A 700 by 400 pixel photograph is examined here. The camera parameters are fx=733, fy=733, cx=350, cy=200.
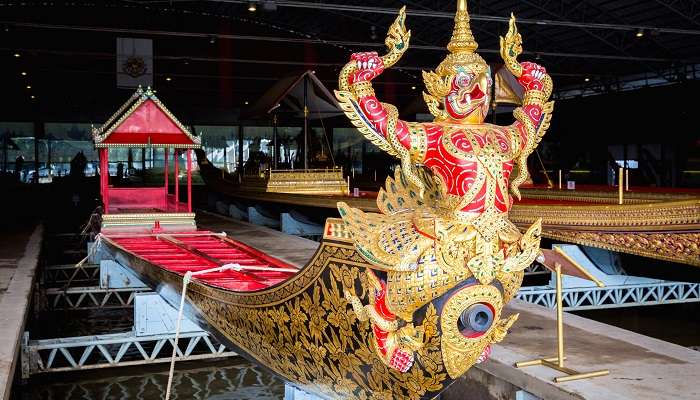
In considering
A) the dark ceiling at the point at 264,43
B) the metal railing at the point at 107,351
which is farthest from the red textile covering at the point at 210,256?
the dark ceiling at the point at 264,43

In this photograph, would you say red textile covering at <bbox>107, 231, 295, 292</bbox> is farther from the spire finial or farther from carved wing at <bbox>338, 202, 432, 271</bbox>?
the spire finial

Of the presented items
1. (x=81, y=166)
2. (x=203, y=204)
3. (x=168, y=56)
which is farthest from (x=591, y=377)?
(x=81, y=166)

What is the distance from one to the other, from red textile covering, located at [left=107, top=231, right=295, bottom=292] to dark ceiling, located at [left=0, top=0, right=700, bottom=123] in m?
5.68

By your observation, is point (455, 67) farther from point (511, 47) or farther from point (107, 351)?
point (107, 351)

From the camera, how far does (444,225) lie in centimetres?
263

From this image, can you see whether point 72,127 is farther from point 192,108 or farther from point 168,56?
point 168,56

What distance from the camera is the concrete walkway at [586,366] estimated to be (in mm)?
3396

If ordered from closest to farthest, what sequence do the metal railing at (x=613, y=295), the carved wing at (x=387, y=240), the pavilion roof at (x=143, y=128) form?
the carved wing at (x=387, y=240) < the metal railing at (x=613, y=295) < the pavilion roof at (x=143, y=128)

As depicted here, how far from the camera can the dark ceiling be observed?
1460cm

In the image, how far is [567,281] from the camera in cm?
766

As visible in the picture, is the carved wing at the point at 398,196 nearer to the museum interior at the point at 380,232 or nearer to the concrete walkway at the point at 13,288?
the museum interior at the point at 380,232

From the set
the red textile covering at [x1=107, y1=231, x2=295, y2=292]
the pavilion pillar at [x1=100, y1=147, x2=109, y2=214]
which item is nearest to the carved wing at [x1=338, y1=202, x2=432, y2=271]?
the red textile covering at [x1=107, y1=231, x2=295, y2=292]

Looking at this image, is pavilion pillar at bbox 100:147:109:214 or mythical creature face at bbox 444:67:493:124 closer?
mythical creature face at bbox 444:67:493:124

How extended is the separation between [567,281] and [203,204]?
45.6 feet
